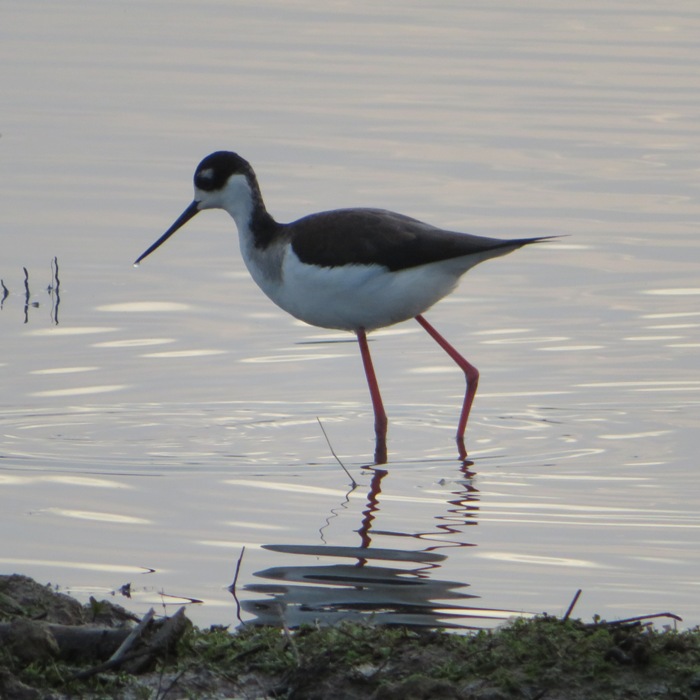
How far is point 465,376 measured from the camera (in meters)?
8.30

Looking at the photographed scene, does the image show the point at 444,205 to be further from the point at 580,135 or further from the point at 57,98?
the point at 57,98

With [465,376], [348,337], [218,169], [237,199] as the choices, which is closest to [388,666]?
[465,376]

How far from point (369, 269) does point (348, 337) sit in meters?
1.80

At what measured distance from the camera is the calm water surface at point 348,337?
232 inches

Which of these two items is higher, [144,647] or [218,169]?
[218,169]

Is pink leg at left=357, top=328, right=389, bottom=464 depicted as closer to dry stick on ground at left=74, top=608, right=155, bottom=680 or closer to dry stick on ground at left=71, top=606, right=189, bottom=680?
dry stick on ground at left=71, top=606, right=189, bottom=680

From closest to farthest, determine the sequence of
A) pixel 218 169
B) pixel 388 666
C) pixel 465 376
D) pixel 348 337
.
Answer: pixel 388 666 < pixel 465 376 < pixel 218 169 < pixel 348 337

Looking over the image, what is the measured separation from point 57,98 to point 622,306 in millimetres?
6520

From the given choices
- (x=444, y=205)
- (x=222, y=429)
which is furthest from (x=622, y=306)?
(x=222, y=429)

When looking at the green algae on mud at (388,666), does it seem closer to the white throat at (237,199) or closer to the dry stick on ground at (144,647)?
the dry stick on ground at (144,647)

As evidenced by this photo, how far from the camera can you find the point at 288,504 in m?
6.54

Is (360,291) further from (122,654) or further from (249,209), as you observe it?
Result: (122,654)

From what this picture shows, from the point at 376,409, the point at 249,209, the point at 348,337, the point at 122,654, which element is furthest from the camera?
the point at 348,337

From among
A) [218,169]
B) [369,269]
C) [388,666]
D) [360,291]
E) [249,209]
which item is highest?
[218,169]
